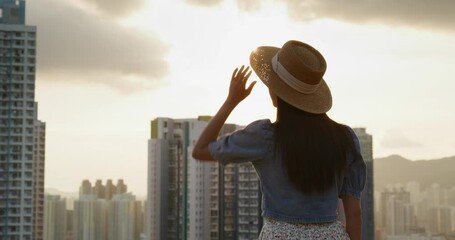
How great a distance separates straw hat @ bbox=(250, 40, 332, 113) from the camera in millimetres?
1186

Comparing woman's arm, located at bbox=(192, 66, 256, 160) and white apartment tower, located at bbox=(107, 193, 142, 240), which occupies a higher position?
woman's arm, located at bbox=(192, 66, 256, 160)

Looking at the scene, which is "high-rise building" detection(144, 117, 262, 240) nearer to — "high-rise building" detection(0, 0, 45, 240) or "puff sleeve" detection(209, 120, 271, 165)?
"high-rise building" detection(0, 0, 45, 240)

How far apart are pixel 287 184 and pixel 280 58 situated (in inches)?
7.2

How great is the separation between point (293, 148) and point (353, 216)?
0.15 meters

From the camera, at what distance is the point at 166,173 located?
29172 mm

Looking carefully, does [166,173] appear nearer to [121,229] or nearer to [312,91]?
[121,229]

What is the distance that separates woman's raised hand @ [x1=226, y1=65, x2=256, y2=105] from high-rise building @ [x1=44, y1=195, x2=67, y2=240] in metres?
32.1

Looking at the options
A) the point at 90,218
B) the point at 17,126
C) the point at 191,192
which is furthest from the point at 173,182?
the point at 90,218

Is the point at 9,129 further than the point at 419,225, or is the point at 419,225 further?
the point at 419,225

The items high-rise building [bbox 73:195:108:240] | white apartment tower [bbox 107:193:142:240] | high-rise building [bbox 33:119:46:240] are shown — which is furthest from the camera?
high-rise building [bbox 73:195:108:240]

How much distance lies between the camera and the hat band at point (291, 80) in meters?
1.19

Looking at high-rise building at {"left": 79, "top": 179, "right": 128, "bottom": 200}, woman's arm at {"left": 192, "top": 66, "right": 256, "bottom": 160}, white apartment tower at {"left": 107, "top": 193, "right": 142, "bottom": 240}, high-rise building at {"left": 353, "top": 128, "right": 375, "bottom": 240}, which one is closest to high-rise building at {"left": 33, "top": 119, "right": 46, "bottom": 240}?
white apartment tower at {"left": 107, "top": 193, "right": 142, "bottom": 240}

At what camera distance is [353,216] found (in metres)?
1.22

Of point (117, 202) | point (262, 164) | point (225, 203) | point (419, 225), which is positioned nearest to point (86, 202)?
point (117, 202)
